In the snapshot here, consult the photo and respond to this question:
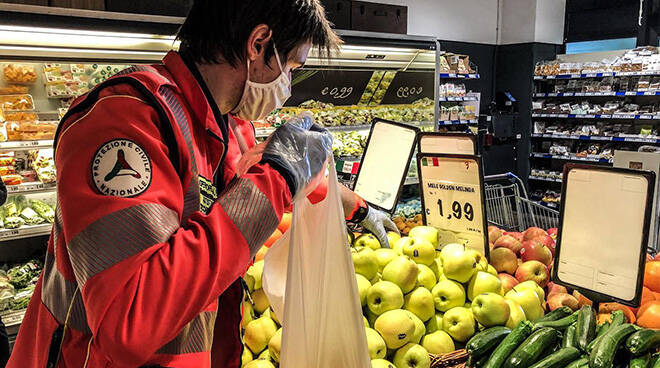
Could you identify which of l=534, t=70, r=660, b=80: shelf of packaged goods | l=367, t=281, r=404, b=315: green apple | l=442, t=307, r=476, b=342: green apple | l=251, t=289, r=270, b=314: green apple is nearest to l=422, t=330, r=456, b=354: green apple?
l=442, t=307, r=476, b=342: green apple

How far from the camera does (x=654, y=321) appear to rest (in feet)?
5.74

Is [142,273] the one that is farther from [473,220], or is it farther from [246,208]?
[473,220]

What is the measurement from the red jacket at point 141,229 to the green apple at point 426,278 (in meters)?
1.02

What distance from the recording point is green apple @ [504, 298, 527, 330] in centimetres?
177

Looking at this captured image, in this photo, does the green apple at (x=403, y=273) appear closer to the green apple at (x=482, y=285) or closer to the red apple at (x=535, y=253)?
the green apple at (x=482, y=285)

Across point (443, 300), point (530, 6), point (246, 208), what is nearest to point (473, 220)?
point (443, 300)

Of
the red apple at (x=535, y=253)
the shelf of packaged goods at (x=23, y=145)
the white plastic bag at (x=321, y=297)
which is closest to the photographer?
the white plastic bag at (x=321, y=297)

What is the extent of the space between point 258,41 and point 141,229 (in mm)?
455

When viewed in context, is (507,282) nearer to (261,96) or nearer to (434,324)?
(434,324)

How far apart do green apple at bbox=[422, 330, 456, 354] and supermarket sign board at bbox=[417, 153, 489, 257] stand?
572mm

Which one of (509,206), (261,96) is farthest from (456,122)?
(261,96)

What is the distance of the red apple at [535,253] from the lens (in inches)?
90.9

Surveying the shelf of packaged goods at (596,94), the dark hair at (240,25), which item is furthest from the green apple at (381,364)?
the shelf of packaged goods at (596,94)

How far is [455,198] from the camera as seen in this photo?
223 centimetres
